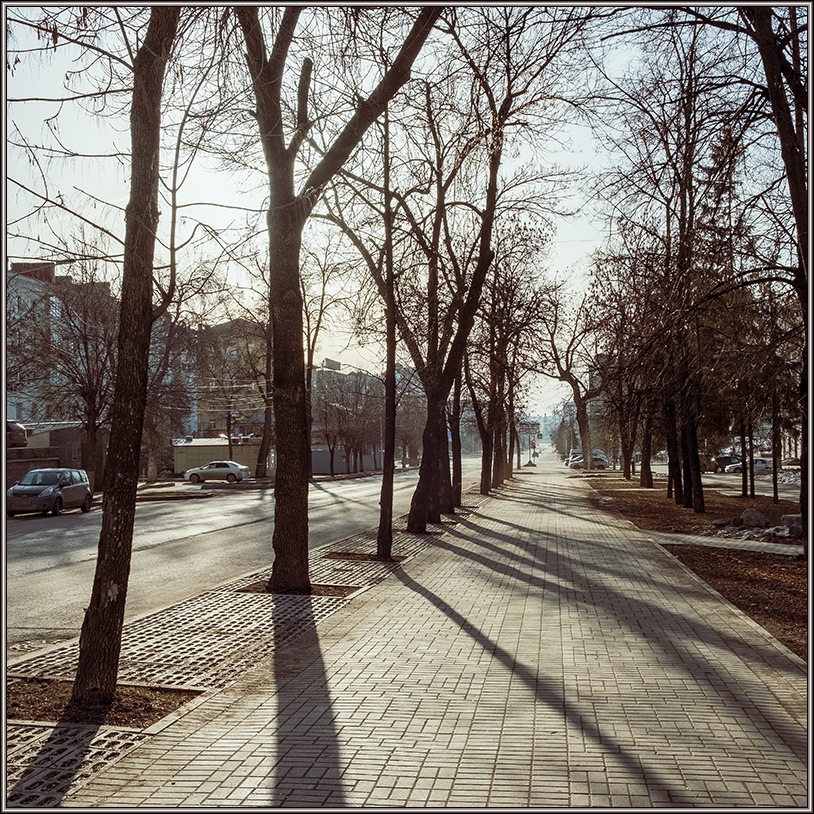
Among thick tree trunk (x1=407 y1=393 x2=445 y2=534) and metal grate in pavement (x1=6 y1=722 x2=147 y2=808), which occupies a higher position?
thick tree trunk (x1=407 y1=393 x2=445 y2=534)

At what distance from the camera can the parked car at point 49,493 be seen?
87.1ft

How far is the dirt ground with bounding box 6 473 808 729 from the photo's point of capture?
6.11 metres

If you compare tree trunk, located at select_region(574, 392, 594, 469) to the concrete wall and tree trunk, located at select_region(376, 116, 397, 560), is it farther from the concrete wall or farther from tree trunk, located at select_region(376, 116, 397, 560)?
tree trunk, located at select_region(376, 116, 397, 560)

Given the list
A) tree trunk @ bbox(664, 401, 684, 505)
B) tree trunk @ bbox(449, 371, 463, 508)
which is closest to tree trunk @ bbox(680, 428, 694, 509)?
tree trunk @ bbox(664, 401, 684, 505)

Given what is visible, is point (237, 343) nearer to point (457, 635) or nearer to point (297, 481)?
point (297, 481)

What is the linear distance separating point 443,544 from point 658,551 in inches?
171

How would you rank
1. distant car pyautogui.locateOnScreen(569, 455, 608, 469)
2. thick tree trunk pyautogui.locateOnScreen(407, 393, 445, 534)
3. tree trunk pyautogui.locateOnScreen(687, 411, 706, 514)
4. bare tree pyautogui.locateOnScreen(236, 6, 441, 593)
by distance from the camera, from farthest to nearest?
distant car pyautogui.locateOnScreen(569, 455, 608, 469) → tree trunk pyautogui.locateOnScreen(687, 411, 706, 514) → thick tree trunk pyautogui.locateOnScreen(407, 393, 445, 534) → bare tree pyautogui.locateOnScreen(236, 6, 441, 593)

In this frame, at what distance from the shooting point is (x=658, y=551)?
16188 mm

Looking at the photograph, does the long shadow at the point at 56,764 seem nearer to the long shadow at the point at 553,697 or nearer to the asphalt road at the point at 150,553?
the long shadow at the point at 553,697

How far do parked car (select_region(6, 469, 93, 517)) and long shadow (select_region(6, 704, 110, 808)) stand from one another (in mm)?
22519

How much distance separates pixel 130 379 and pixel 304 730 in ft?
9.42

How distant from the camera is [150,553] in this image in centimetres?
1636

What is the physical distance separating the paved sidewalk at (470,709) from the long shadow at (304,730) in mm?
21

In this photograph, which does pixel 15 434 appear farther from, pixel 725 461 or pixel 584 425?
pixel 725 461
